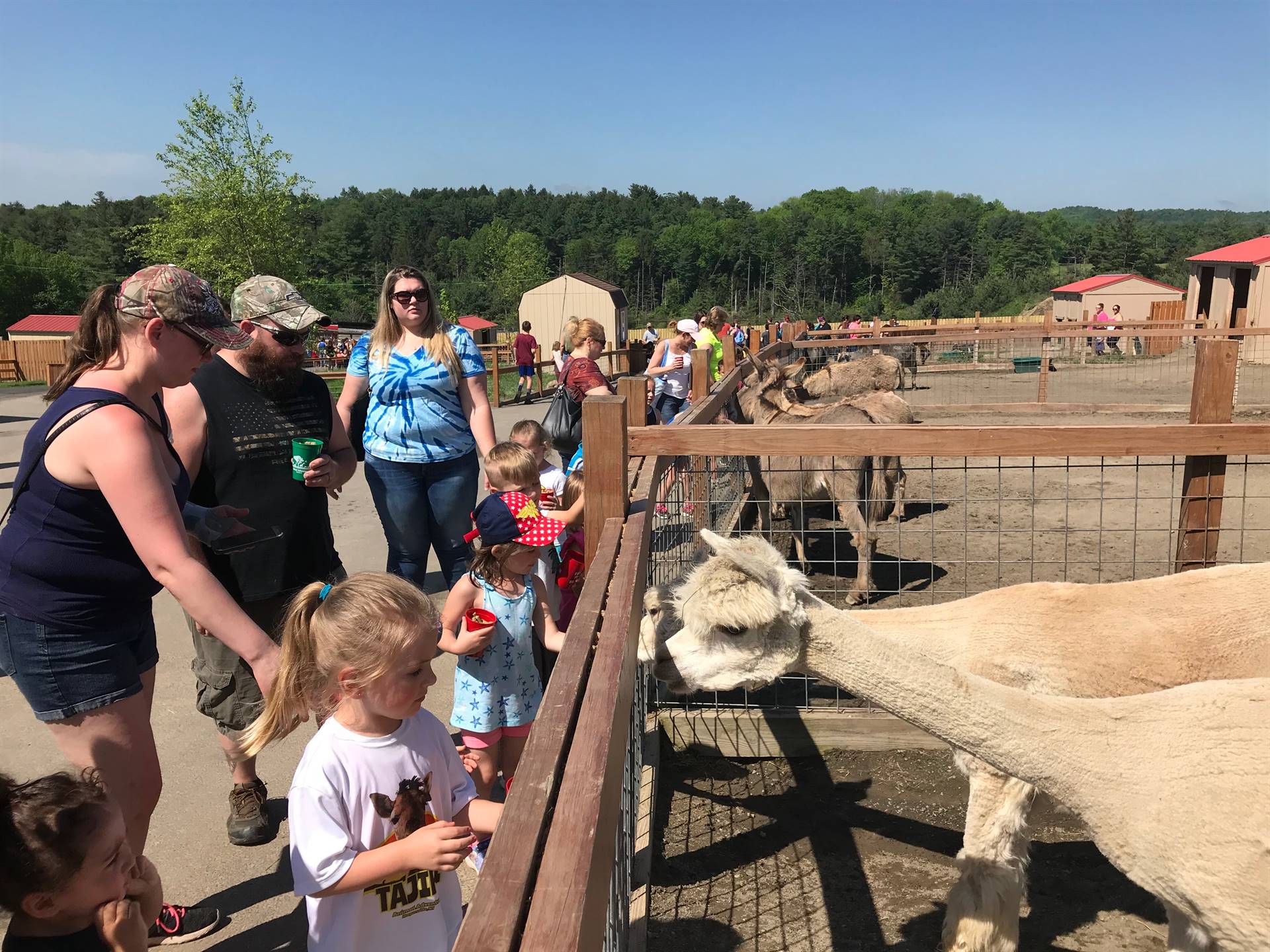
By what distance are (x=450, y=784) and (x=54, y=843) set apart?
75 cm

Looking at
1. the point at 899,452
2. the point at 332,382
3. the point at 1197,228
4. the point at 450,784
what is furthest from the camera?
the point at 1197,228

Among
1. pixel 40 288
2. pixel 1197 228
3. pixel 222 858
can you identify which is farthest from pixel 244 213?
pixel 1197 228

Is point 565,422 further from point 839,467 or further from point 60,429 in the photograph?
point 60,429

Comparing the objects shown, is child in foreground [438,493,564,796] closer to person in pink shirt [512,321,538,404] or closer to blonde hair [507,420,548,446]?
blonde hair [507,420,548,446]

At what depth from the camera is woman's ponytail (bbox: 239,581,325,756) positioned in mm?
1892

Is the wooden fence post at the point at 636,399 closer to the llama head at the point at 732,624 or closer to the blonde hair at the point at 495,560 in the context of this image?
the blonde hair at the point at 495,560

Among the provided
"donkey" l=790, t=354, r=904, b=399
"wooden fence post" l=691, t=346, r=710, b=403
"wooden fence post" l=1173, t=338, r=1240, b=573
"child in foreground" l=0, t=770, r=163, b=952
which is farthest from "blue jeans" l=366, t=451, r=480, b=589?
"donkey" l=790, t=354, r=904, b=399

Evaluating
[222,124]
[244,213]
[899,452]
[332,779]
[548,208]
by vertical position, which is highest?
[548,208]

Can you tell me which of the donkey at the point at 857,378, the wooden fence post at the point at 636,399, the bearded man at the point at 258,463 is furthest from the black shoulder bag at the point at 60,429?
the donkey at the point at 857,378

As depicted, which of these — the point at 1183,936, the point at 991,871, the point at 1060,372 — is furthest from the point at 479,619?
the point at 1060,372

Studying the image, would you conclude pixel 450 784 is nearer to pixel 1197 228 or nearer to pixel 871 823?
pixel 871 823

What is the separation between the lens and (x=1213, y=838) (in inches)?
83.0

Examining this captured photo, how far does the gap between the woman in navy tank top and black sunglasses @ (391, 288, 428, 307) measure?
1.44 m

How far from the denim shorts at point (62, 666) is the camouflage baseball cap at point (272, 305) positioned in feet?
3.86
